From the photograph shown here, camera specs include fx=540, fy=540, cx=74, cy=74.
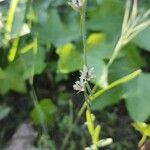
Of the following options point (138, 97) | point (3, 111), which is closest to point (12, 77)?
point (3, 111)

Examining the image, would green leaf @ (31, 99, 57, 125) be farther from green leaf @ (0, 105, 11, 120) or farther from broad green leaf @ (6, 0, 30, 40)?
broad green leaf @ (6, 0, 30, 40)

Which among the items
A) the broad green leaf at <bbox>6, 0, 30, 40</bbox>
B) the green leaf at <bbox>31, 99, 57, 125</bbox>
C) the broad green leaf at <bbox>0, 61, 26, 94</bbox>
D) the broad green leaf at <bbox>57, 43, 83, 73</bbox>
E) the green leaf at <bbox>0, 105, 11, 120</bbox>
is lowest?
the green leaf at <bbox>31, 99, 57, 125</bbox>

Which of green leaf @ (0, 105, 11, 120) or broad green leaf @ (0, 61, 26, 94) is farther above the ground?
broad green leaf @ (0, 61, 26, 94)

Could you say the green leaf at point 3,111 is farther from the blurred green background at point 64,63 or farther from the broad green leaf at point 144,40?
the broad green leaf at point 144,40

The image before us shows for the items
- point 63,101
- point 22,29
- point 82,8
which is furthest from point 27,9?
point 82,8

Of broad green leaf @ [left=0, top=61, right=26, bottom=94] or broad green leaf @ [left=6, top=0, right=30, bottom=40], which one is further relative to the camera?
broad green leaf @ [left=0, top=61, right=26, bottom=94]

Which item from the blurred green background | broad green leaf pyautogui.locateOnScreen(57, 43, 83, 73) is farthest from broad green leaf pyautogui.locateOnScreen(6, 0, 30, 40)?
broad green leaf pyautogui.locateOnScreen(57, 43, 83, 73)
